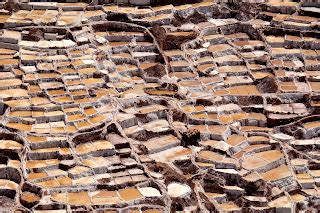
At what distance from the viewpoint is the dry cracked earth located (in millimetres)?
11500

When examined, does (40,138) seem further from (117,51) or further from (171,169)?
(117,51)

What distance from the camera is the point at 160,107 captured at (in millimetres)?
13336

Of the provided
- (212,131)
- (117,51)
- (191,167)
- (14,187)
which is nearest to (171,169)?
(191,167)

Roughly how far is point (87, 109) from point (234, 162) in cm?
238

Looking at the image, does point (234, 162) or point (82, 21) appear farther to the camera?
point (82, 21)

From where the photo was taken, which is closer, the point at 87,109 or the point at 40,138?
the point at 40,138

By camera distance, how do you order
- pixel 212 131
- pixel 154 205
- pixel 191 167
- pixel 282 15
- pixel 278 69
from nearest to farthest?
pixel 154 205, pixel 191 167, pixel 212 131, pixel 278 69, pixel 282 15

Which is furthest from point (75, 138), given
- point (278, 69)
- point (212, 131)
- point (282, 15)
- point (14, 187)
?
point (282, 15)

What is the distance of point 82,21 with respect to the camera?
1534cm

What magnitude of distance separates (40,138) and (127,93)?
1940 mm

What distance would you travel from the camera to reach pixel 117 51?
1484 cm

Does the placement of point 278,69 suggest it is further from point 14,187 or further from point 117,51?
point 14,187

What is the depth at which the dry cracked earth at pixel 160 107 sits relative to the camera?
11.5 m

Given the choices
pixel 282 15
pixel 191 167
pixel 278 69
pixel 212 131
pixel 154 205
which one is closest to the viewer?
pixel 154 205
